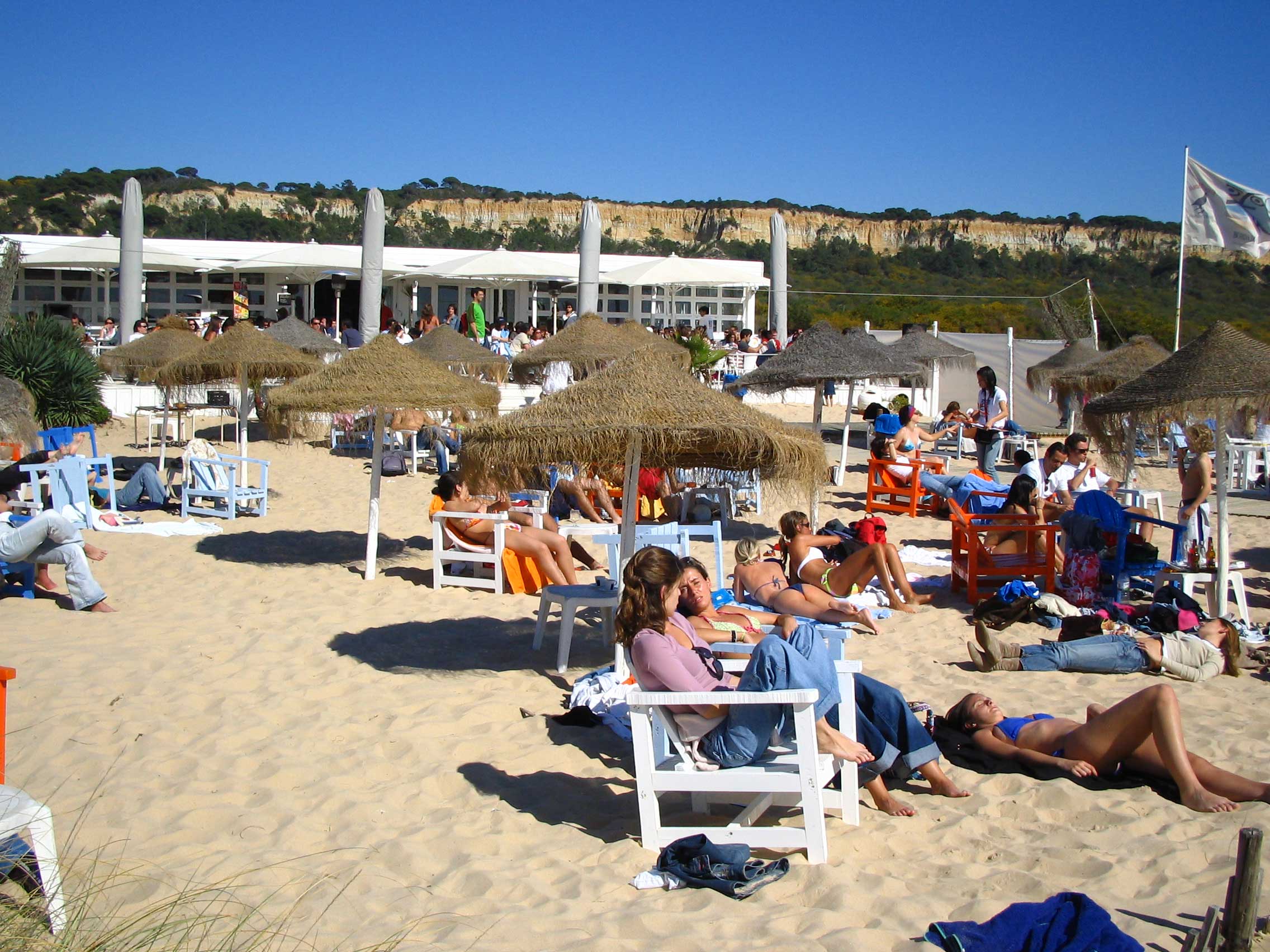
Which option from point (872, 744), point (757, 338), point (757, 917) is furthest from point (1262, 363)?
point (757, 338)

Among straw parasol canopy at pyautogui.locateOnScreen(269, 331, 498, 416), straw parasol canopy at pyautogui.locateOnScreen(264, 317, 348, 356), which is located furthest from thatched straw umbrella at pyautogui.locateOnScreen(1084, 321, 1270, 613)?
straw parasol canopy at pyautogui.locateOnScreen(264, 317, 348, 356)

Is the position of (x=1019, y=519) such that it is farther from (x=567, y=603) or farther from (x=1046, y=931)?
(x=1046, y=931)

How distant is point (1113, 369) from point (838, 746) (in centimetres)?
989

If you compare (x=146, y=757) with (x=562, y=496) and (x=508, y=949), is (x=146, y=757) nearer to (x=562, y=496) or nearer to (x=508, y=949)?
(x=508, y=949)

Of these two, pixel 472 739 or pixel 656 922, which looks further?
pixel 472 739

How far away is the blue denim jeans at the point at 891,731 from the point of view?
13.2 feet

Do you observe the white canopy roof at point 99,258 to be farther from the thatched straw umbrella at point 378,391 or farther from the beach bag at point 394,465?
the thatched straw umbrella at point 378,391

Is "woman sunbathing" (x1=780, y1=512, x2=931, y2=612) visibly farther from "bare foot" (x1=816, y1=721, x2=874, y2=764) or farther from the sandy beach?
"bare foot" (x1=816, y1=721, x2=874, y2=764)

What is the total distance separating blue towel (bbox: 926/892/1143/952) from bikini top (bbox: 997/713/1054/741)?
1.45 meters

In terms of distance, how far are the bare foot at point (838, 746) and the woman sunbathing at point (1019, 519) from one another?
13.8ft

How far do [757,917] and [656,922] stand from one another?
292 millimetres

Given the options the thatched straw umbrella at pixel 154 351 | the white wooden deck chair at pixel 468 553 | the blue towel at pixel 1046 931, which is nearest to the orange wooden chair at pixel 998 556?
the white wooden deck chair at pixel 468 553

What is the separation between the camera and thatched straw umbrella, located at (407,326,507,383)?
47.4 ft

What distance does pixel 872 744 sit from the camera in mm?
4023
